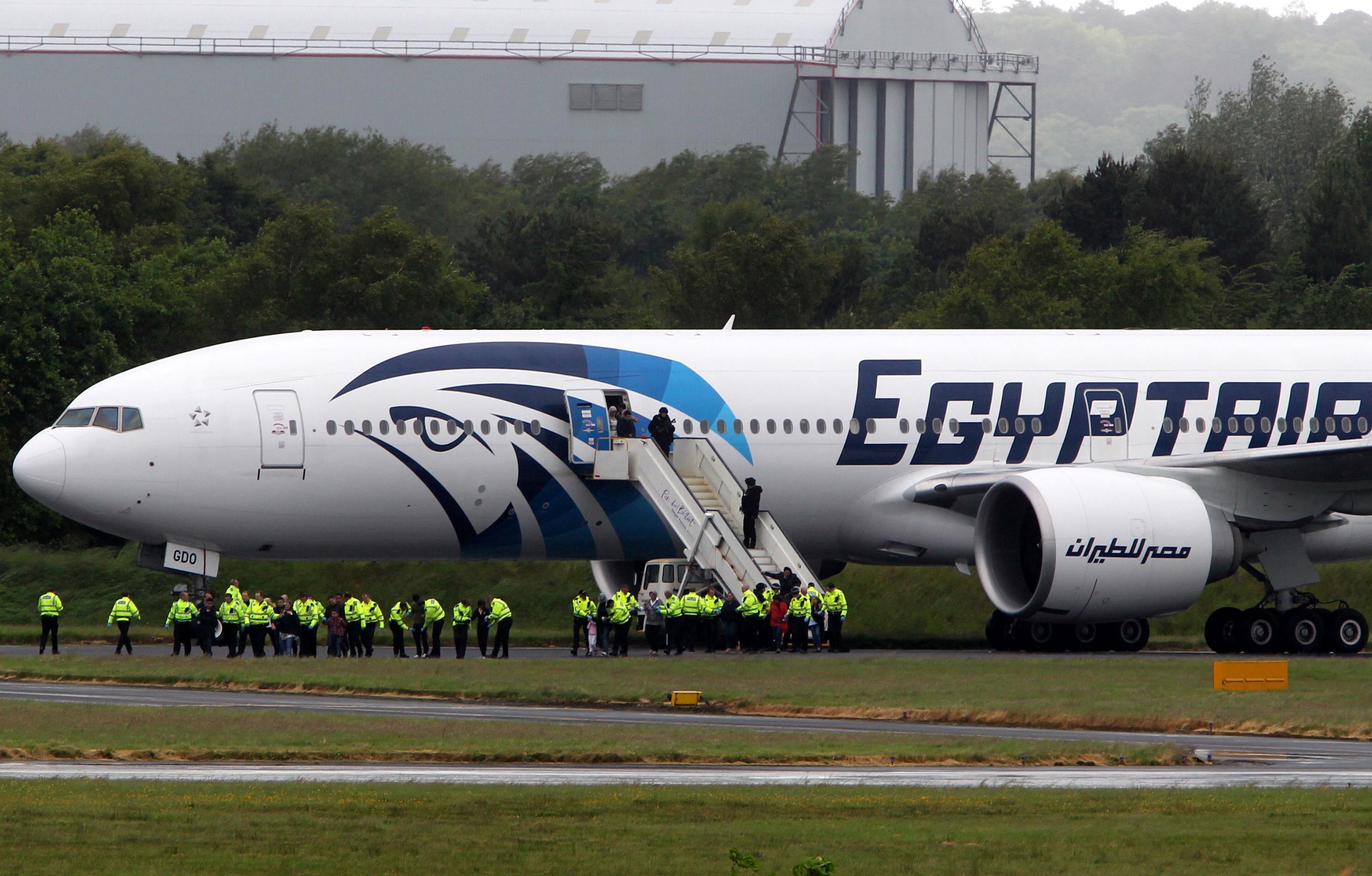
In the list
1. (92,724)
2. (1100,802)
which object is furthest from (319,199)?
(1100,802)

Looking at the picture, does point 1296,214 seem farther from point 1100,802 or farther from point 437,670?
point 1100,802

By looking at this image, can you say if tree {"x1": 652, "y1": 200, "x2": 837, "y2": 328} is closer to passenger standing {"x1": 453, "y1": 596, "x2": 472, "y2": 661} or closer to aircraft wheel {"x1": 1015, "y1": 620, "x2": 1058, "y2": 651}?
aircraft wheel {"x1": 1015, "y1": 620, "x2": 1058, "y2": 651}

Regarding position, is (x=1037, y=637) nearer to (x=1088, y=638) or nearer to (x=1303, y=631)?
(x=1088, y=638)

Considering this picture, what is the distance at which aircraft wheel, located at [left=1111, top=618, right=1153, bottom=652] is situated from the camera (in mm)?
34344

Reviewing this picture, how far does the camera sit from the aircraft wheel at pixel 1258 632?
109 ft

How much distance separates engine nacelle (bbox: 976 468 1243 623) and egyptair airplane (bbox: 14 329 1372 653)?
0.04 metres

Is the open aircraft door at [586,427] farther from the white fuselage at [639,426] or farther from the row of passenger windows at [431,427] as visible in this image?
the row of passenger windows at [431,427]

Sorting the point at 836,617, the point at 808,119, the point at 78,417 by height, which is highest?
the point at 808,119

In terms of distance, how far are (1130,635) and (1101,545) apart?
14.7 ft

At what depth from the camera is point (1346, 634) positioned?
33312mm

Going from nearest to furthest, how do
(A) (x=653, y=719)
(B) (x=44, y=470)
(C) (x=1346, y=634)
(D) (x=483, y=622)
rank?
(A) (x=653, y=719), (B) (x=44, y=470), (C) (x=1346, y=634), (D) (x=483, y=622)

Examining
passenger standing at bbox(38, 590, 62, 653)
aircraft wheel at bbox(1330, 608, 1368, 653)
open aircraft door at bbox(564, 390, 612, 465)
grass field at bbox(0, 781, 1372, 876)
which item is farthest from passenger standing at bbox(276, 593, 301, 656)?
aircraft wheel at bbox(1330, 608, 1368, 653)

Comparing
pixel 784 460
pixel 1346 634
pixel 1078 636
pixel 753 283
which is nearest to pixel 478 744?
pixel 784 460

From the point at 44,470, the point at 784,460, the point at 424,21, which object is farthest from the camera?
the point at 424,21
